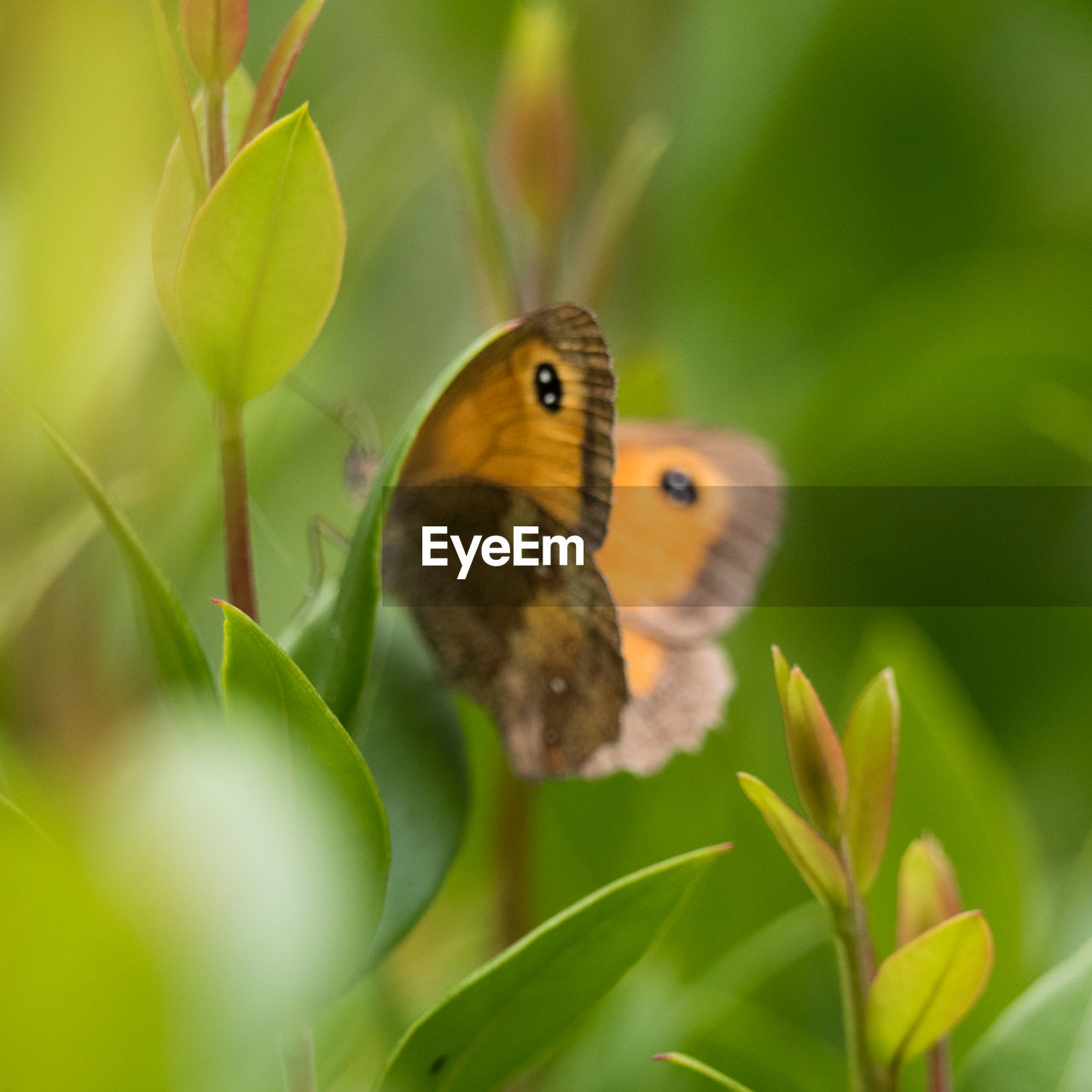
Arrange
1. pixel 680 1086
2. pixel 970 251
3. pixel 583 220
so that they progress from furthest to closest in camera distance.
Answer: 1. pixel 583 220
2. pixel 970 251
3. pixel 680 1086

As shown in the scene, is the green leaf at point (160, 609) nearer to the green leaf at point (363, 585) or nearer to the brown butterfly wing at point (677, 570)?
the green leaf at point (363, 585)

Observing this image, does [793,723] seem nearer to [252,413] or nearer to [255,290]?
[255,290]

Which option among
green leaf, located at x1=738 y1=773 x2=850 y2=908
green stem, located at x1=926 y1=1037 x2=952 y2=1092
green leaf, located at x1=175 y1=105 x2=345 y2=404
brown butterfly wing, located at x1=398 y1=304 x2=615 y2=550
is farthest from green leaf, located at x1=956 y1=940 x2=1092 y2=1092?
green leaf, located at x1=175 y1=105 x2=345 y2=404

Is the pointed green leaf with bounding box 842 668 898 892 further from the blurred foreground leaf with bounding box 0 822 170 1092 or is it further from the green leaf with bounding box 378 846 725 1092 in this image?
the blurred foreground leaf with bounding box 0 822 170 1092

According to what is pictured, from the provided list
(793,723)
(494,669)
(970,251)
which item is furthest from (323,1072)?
(970,251)

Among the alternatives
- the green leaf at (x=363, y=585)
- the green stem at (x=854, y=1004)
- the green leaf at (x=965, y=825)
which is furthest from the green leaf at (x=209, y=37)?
the green leaf at (x=965, y=825)
